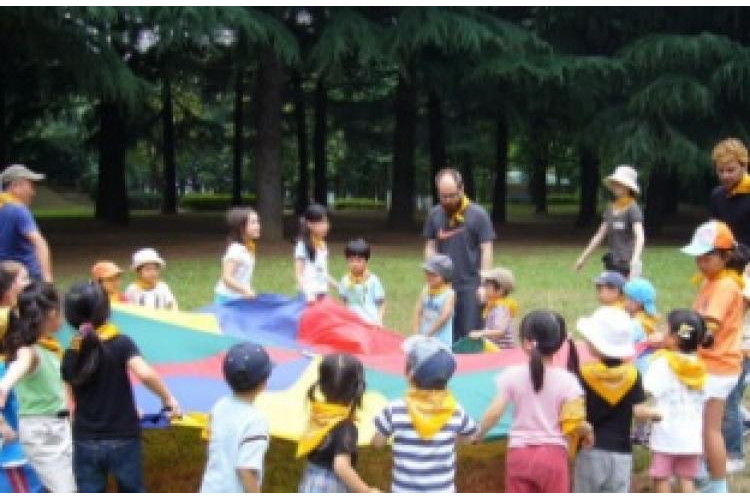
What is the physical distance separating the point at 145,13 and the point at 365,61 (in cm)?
370

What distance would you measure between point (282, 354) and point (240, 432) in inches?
82.8

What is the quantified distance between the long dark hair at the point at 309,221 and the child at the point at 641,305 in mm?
2160

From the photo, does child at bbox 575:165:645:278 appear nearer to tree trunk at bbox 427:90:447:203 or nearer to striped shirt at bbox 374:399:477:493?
striped shirt at bbox 374:399:477:493

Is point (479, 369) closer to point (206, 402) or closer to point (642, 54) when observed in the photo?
point (206, 402)

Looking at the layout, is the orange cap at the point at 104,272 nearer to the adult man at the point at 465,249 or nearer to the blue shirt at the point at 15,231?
the blue shirt at the point at 15,231

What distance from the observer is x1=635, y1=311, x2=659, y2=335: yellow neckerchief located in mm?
5543

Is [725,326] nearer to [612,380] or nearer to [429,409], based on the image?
[612,380]

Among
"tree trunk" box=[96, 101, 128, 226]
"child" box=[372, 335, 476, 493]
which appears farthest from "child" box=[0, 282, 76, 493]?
"tree trunk" box=[96, 101, 128, 226]

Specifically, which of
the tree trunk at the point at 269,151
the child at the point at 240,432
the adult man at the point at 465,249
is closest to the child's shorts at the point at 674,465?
the child at the point at 240,432

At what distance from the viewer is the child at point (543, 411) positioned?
3691 mm

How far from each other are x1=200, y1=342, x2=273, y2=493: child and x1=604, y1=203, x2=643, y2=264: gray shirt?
4.22 meters

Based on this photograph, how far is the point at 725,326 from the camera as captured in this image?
15.0 ft

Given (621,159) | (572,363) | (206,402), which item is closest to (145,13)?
(621,159)

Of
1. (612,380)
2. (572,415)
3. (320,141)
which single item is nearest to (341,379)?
(572,415)
